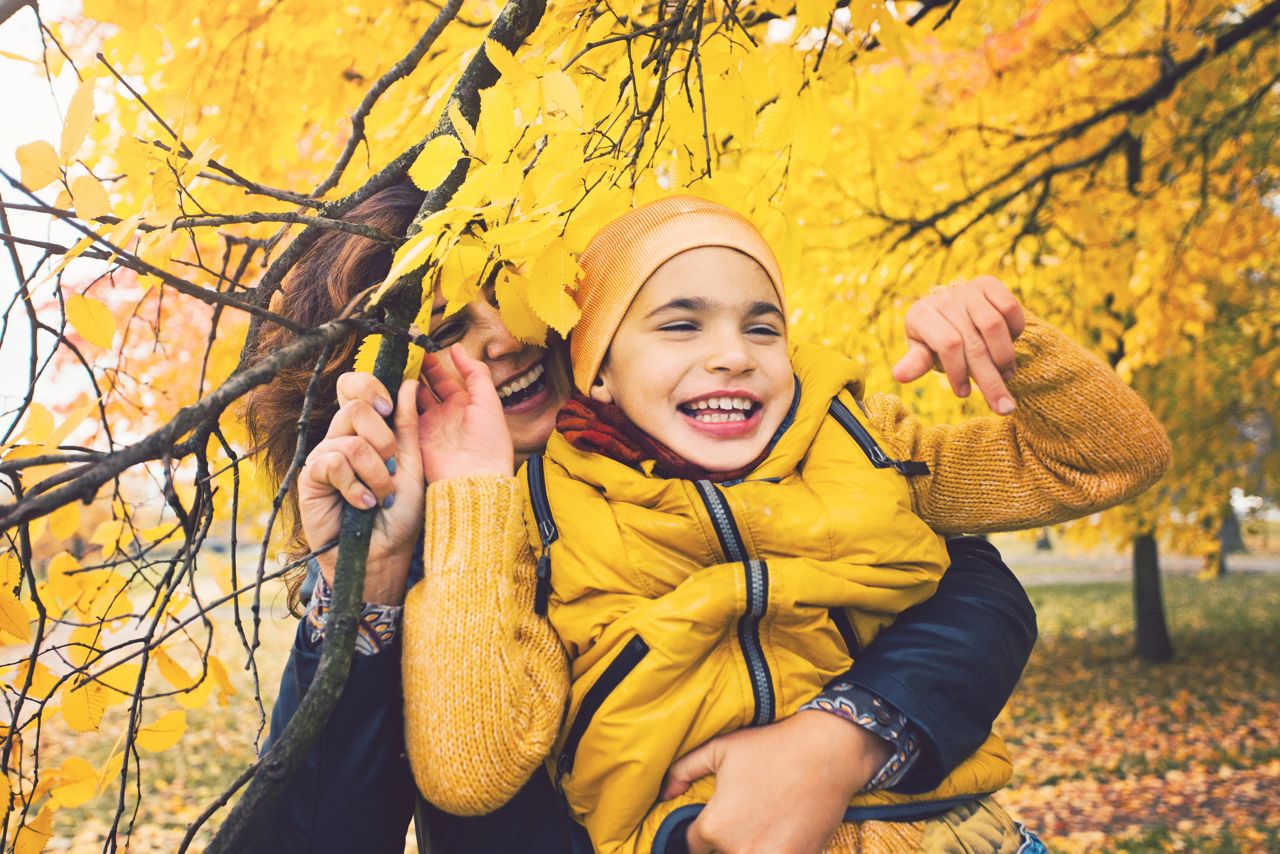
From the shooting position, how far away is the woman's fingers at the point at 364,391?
1.26 meters

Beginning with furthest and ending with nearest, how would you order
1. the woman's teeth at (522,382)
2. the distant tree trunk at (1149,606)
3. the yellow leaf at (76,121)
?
the distant tree trunk at (1149,606) < the woman's teeth at (522,382) < the yellow leaf at (76,121)

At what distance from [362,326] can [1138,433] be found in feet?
4.69

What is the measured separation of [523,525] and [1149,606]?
1071 centimetres

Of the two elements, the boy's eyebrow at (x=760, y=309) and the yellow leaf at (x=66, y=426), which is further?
the boy's eyebrow at (x=760, y=309)

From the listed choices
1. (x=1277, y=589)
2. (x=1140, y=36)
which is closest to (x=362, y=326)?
(x=1140, y=36)

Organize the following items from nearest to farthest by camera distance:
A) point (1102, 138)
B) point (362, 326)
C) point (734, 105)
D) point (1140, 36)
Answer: point (362, 326), point (734, 105), point (1102, 138), point (1140, 36)

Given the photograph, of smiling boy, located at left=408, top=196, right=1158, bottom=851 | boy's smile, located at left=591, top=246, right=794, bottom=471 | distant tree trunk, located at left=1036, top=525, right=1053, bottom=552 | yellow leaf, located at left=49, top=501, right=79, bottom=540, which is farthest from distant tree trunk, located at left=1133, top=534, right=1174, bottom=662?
distant tree trunk, located at left=1036, top=525, right=1053, bottom=552

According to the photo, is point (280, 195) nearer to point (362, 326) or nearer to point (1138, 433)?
point (362, 326)

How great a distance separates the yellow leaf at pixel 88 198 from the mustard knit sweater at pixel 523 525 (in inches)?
23.3

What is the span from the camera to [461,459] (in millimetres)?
1444

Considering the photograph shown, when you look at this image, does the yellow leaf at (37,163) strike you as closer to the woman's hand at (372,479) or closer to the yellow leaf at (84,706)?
the woman's hand at (372,479)

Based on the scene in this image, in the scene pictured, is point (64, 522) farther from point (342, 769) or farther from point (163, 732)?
point (342, 769)

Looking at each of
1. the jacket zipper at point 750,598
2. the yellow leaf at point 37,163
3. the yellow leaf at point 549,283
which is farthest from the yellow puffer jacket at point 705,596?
the yellow leaf at point 37,163

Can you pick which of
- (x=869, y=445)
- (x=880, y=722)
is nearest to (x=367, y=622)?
(x=880, y=722)
